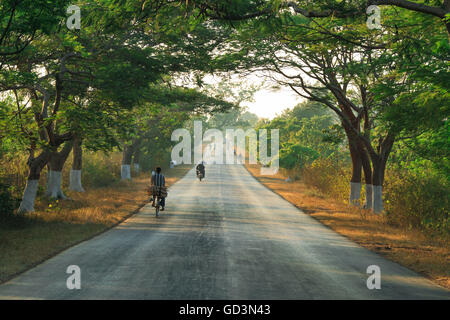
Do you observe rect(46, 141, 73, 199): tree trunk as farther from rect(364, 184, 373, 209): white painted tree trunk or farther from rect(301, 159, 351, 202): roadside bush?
rect(301, 159, 351, 202): roadside bush

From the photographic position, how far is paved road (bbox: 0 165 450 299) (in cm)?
673

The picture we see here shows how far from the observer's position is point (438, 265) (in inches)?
383

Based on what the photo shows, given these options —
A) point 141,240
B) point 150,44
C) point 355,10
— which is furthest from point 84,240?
point 150,44

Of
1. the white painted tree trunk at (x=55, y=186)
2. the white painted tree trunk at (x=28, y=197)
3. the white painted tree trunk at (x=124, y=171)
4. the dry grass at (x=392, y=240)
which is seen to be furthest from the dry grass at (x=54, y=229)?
the white painted tree trunk at (x=124, y=171)

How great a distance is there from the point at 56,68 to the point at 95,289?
1228 cm

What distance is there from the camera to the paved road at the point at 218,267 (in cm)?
673

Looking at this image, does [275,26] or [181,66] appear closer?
[275,26]

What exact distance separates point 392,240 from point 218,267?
23.5 feet

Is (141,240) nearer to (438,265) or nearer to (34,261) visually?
(34,261)

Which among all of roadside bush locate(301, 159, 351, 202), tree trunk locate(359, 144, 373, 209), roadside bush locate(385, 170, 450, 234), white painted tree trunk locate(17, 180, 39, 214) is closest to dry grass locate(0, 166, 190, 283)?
white painted tree trunk locate(17, 180, 39, 214)

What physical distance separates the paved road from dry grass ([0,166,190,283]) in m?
0.48

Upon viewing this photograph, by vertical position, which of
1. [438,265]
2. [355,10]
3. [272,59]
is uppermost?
[272,59]
